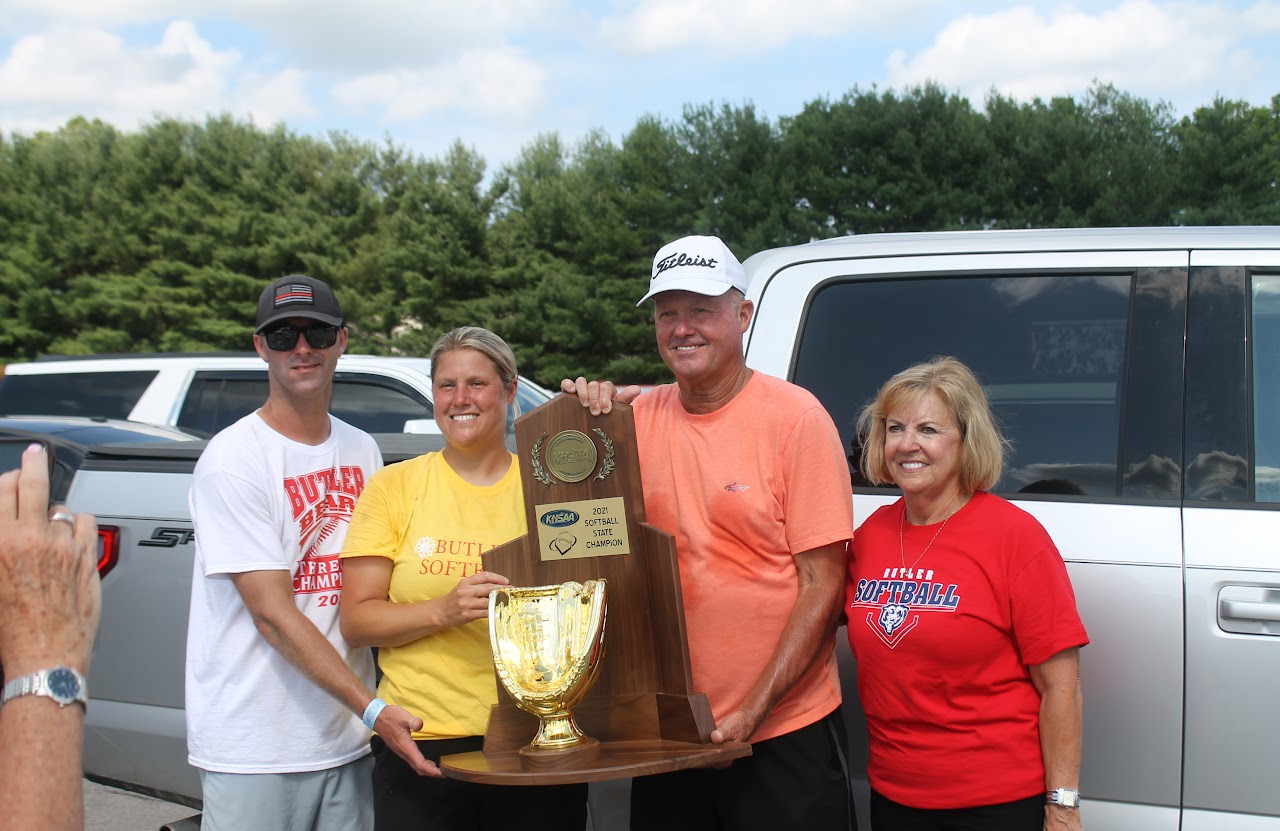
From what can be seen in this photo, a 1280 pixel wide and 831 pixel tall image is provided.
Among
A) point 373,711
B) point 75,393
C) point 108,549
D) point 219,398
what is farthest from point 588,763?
point 75,393

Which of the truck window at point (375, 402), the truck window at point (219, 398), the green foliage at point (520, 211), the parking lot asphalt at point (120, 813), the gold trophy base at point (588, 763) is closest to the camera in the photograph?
the gold trophy base at point (588, 763)

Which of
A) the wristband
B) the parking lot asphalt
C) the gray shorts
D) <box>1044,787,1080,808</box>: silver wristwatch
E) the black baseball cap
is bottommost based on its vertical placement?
the parking lot asphalt

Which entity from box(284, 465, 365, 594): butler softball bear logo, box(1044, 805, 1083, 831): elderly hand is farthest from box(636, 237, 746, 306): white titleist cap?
box(1044, 805, 1083, 831): elderly hand

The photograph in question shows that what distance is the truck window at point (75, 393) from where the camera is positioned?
8.16 metres

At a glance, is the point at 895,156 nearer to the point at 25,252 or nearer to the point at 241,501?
the point at 25,252

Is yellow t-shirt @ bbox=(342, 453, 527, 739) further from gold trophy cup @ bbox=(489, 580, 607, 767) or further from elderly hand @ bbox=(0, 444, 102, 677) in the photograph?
elderly hand @ bbox=(0, 444, 102, 677)

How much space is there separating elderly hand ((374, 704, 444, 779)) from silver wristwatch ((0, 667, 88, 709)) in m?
0.98

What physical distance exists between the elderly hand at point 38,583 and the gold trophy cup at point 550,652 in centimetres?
95

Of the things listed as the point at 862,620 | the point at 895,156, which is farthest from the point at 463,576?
the point at 895,156

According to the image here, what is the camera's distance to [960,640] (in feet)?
7.14

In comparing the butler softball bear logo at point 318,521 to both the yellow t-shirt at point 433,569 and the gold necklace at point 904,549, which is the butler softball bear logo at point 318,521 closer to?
the yellow t-shirt at point 433,569

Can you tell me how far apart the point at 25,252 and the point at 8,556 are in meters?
37.2

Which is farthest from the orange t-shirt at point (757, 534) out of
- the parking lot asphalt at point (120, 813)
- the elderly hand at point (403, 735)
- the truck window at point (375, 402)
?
the truck window at point (375, 402)

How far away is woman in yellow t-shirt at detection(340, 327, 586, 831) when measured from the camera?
2432 millimetres
